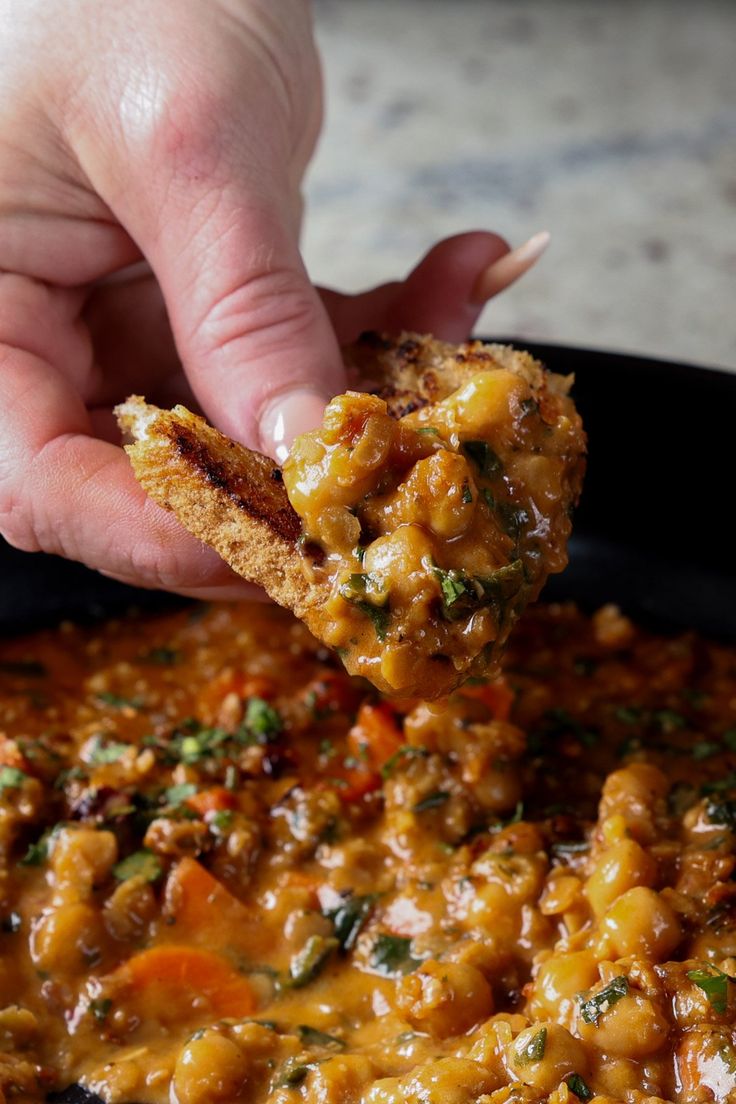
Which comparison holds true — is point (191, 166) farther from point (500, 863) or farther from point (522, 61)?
point (522, 61)

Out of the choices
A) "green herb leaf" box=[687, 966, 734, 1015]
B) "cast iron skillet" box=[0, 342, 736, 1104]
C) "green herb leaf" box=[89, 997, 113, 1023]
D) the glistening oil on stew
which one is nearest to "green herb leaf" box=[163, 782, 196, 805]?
the glistening oil on stew

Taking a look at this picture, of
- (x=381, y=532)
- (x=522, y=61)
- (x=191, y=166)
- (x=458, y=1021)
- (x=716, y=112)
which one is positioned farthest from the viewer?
(x=522, y=61)

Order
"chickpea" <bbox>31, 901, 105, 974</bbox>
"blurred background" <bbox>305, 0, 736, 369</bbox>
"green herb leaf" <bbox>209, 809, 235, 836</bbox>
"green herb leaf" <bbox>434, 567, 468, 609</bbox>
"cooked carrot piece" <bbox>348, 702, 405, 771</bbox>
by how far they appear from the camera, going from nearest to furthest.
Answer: "green herb leaf" <bbox>434, 567, 468, 609</bbox>, "chickpea" <bbox>31, 901, 105, 974</bbox>, "green herb leaf" <bbox>209, 809, 235, 836</bbox>, "cooked carrot piece" <bbox>348, 702, 405, 771</bbox>, "blurred background" <bbox>305, 0, 736, 369</bbox>

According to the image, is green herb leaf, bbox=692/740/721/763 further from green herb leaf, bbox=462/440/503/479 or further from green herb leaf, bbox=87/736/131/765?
green herb leaf, bbox=87/736/131/765

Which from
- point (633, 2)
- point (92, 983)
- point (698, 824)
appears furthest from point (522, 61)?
point (92, 983)

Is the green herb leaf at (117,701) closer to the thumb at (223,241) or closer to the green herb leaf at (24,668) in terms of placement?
the green herb leaf at (24,668)

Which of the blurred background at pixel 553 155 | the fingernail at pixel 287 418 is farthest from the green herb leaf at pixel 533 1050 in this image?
the blurred background at pixel 553 155
